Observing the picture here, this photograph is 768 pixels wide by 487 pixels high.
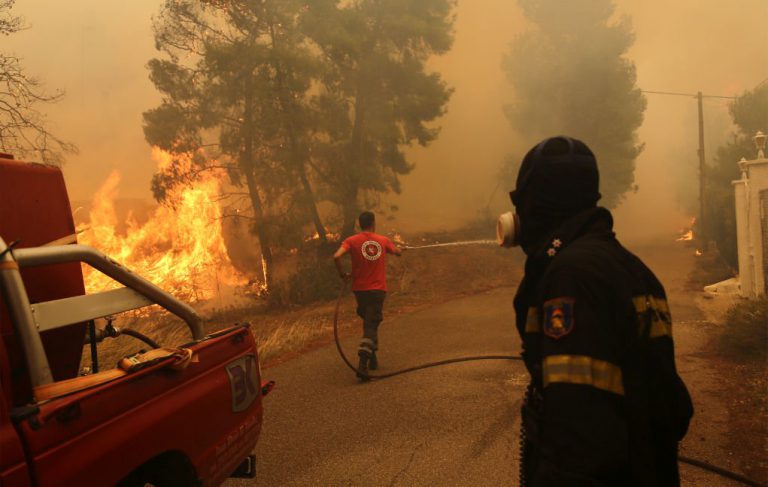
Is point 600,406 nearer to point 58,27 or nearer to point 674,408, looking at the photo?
point 674,408

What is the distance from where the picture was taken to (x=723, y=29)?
56.2 metres

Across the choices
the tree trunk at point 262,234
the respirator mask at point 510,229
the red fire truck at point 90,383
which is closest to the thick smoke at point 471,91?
the tree trunk at point 262,234

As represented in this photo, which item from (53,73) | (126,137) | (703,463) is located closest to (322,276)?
(703,463)

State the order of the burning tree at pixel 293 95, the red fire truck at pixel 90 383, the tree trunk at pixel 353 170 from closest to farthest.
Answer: the red fire truck at pixel 90 383, the burning tree at pixel 293 95, the tree trunk at pixel 353 170

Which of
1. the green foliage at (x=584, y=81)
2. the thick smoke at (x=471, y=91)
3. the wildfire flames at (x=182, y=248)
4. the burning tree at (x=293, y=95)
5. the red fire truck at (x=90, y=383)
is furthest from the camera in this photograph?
the thick smoke at (x=471, y=91)

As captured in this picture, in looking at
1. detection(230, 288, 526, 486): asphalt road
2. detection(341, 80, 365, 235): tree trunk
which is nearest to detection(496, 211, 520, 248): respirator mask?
detection(230, 288, 526, 486): asphalt road

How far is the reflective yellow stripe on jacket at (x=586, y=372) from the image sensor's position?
1406 mm

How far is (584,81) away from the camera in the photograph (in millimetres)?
25625

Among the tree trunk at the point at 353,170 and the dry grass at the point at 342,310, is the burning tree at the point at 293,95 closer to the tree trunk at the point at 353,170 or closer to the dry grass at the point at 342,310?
the tree trunk at the point at 353,170

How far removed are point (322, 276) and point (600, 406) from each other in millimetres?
14924

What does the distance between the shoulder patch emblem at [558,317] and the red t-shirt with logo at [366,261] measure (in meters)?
5.04

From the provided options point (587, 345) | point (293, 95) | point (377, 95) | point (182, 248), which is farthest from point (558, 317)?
point (182, 248)

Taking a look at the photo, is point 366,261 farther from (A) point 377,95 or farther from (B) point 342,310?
(A) point 377,95

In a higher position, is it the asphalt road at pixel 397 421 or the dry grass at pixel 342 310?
the asphalt road at pixel 397 421
